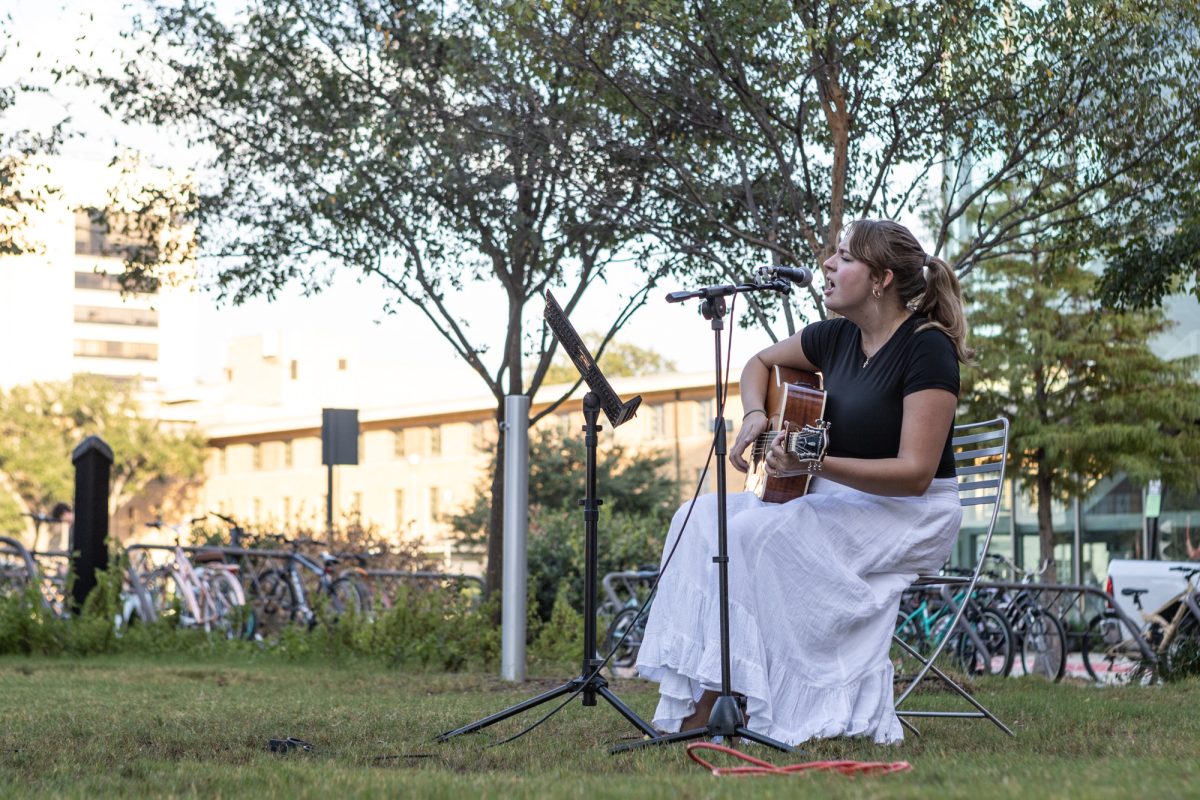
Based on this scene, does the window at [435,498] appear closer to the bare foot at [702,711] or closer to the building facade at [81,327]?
the building facade at [81,327]

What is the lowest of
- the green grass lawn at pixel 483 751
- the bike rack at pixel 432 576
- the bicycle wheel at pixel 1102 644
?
the bicycle wheel at pixel 1102 644

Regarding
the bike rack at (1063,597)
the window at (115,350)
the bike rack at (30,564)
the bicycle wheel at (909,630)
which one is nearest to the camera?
the bike rack at (1063,597)

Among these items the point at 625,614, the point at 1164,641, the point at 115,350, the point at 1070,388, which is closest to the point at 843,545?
the point at 1164,641

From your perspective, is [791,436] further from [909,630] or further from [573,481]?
[573,481]

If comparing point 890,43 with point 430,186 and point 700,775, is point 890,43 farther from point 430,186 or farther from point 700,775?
point 700,775

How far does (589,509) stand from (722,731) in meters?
1.16

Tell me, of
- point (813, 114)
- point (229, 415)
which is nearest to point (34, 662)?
point (813, 114)

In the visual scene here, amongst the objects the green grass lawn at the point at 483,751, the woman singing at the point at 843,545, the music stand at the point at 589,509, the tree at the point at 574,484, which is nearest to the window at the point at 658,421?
the tree at the point at 574,484

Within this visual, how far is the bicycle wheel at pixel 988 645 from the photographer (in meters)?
12.4

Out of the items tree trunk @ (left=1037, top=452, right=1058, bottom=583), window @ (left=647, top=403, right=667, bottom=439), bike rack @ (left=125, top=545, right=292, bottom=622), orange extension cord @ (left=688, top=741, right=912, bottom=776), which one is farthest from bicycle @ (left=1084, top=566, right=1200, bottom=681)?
window @ (left=647, top=403, right=667, bottom=439)

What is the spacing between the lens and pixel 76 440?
6456cm

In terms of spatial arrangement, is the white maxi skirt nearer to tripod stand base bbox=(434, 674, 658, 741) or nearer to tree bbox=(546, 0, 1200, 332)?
tripod stand base bbox=(434, 674, 658, 741)

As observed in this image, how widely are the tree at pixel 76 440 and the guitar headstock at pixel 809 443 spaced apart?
197 ft

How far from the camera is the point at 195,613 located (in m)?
14.2
